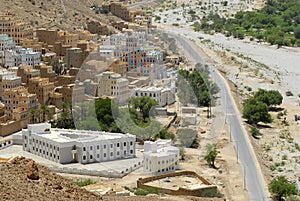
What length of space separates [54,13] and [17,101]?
20.5 metres

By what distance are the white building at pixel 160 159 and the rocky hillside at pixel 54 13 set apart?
21711mm

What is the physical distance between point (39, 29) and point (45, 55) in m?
4.47

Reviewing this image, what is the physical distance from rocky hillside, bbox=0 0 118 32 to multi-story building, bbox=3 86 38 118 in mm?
14982

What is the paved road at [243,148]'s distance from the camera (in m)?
21.5

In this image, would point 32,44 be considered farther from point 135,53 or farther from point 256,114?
point 256,114

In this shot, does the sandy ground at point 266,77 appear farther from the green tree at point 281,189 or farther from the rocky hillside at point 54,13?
the rocky hillside at point 54,13

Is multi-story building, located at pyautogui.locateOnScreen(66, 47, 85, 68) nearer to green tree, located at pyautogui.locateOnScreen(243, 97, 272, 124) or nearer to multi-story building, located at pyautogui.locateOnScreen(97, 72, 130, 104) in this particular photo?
multi-story building, located at pyautogui.locateOnScreen(97, 72, 130, 104)

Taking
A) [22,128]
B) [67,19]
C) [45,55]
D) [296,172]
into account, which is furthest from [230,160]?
[67,19]

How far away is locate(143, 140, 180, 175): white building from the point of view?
2220 cm

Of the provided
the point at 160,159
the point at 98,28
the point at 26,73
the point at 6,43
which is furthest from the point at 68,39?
the point at 160,159

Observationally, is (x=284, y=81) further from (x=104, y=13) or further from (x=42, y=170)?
(x=42, y=170)

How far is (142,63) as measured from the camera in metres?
34.8

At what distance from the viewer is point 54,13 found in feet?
157

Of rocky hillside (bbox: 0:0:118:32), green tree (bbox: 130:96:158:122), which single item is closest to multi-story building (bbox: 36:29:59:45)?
rocky hillside (bbox: 0:0:118:32)
